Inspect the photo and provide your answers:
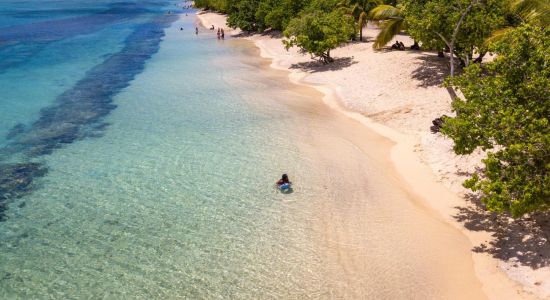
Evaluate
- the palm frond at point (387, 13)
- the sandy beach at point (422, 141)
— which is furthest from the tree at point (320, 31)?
the palm frond at point (387, 13)

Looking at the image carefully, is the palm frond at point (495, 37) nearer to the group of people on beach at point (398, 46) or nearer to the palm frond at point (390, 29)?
the palm frond at point (390, 29)

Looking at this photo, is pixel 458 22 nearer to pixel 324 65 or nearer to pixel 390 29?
pixel 390 29

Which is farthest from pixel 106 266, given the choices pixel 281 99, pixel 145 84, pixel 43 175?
pixel 145 84

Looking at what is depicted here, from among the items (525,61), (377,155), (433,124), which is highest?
(525,61)

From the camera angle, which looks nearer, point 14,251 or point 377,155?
point 14,251

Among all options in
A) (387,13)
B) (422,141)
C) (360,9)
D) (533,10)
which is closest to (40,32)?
(360,9)

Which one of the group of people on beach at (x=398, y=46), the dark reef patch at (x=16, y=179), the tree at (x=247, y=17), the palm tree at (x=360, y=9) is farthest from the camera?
the tree at (x=247, y=17)

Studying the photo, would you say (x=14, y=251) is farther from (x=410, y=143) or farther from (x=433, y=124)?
(x=433, y=124)
